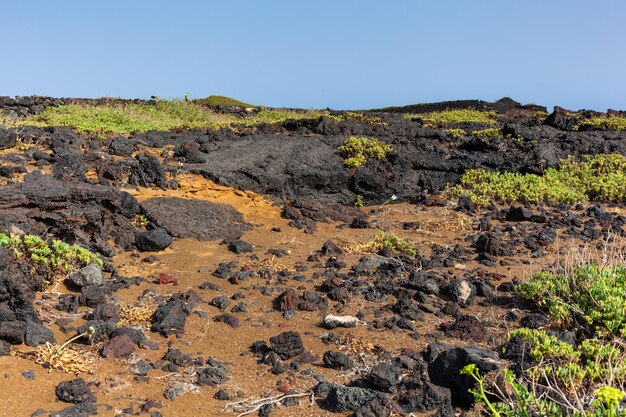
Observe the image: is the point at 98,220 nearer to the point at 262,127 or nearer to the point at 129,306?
the point at 129,306

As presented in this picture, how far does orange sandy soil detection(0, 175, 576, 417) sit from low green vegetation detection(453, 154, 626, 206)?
1676 millimetres

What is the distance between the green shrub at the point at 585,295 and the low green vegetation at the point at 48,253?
5035mm

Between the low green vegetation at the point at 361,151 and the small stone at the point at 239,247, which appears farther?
the low green vegetation at the point at 361,151

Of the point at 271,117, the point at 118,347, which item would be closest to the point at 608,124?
the point at 271,117

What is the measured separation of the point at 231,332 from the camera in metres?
5.85

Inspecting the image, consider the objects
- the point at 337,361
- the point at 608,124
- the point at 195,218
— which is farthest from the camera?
the point at 608,124

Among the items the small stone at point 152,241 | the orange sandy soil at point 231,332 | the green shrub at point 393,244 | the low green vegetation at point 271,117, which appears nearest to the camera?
the orange sandy soil at point 231,332

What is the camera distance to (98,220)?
798 centimetres

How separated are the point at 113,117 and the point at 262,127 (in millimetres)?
4813

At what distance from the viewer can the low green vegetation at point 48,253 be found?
6324mm

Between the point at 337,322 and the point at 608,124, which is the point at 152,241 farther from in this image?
the point at 608,124

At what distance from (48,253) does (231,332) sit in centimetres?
231

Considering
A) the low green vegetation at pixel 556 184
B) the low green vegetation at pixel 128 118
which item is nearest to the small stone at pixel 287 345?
the low green vegetation at pixel 556 184

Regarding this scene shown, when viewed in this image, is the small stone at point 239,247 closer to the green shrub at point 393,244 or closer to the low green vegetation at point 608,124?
the green shrub at point 393,244
